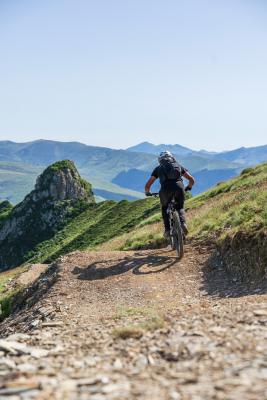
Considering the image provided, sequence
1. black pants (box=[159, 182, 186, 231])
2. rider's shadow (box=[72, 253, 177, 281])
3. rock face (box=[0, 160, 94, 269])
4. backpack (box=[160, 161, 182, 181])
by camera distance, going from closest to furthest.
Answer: rider's shadow (box=[72, 253, 177, 281]) → backpack (box=[160, 161, 182, 181]) → black pants (box=[159, 182, 186, 231]) → rock face (box=[0, 160, 94, 269])

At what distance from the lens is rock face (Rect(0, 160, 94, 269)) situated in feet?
350

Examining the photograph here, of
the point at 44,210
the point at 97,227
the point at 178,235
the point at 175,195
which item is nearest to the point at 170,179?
the point at 175,195

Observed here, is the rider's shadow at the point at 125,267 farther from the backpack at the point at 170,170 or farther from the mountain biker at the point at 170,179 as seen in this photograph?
the backpack at the point at 170,170

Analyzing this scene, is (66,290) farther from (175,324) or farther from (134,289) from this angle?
(175,324)

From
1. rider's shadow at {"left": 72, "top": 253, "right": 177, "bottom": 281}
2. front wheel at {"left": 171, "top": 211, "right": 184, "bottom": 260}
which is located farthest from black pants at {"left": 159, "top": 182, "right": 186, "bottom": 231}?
rider's shadow at {"left": 72, "top": 253, "right": 177, "bottom": 281}

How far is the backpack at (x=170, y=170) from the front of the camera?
49.9ft

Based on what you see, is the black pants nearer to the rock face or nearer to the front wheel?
the front wheel

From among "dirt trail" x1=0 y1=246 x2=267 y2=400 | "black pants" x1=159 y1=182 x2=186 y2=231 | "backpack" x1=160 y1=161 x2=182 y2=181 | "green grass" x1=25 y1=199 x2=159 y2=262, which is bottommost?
"green grass" x1=25 y1=199 x2=159 y2=262

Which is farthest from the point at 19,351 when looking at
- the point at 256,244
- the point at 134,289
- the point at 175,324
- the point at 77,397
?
the point at 256,244

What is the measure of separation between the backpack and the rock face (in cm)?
9143

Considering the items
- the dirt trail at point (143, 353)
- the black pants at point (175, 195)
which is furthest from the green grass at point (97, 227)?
the dirt trail at point (143, 353)

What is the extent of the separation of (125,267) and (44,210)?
325 feet

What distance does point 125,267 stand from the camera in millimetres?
15078

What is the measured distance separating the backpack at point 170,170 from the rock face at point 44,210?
91434mm
